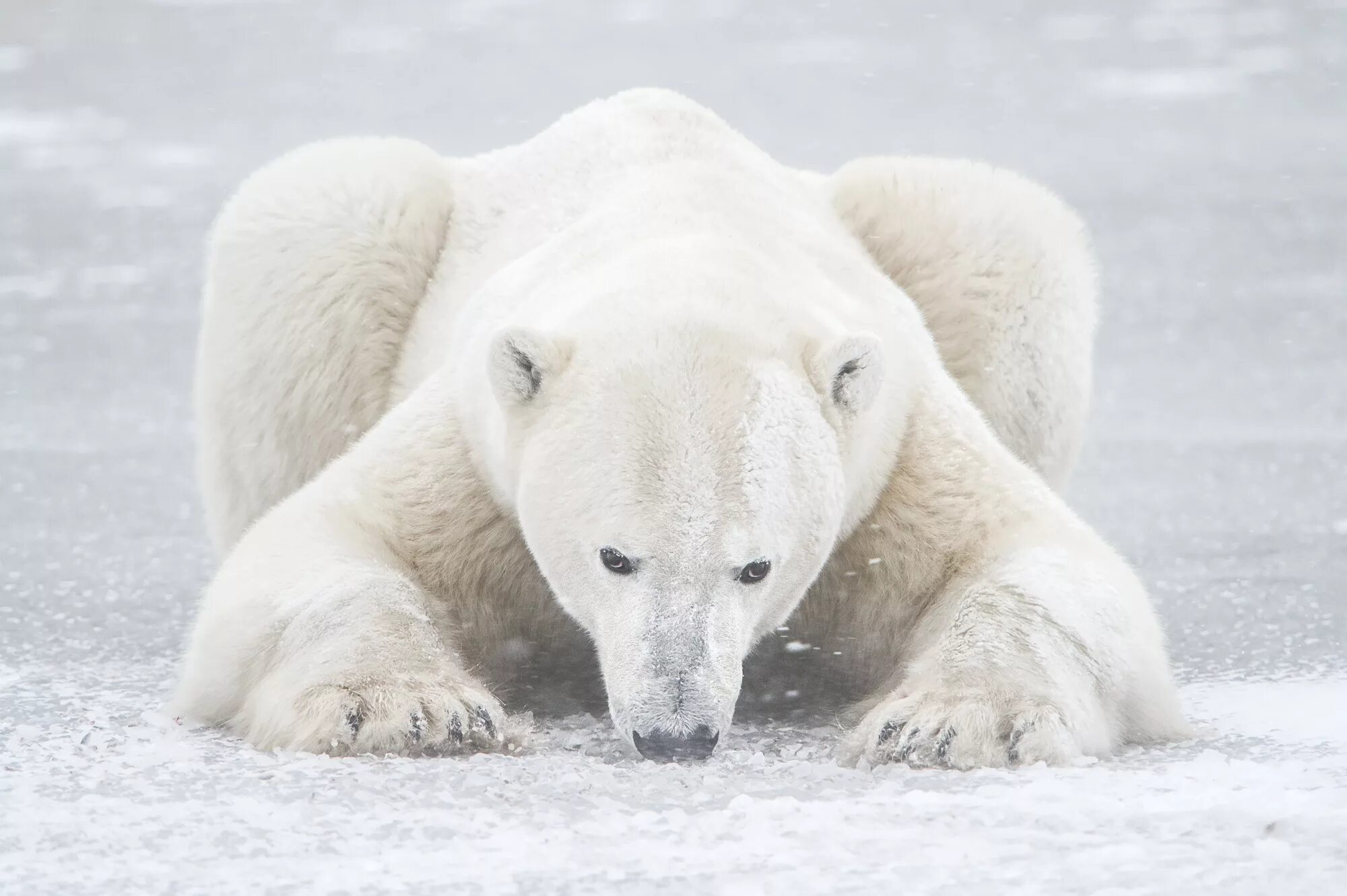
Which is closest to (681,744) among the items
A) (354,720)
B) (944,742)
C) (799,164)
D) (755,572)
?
(755,572)

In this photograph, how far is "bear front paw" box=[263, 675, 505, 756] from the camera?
2822mm

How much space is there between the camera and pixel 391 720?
9.31 ft

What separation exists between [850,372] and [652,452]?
44 centimetres

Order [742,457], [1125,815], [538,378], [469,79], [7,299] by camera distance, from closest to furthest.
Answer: [1125,815] → [742,457] → [538,378] → [7,299] → [469,79]

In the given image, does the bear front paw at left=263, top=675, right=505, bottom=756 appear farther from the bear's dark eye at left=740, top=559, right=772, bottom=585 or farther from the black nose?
the bear's dark eye at left=740, top=559, right=772, bottom=585

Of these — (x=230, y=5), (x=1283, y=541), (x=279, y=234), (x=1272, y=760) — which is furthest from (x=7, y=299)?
(x=230, y=5)

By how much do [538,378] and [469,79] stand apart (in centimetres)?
941

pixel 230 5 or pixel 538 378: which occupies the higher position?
pixel 230 5

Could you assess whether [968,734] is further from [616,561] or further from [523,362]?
[523,362]

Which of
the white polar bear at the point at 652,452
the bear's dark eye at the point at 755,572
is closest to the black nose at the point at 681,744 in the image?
the white polar bear at the point at 652,452

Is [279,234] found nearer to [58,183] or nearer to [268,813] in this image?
[268,813]

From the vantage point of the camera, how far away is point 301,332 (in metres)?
4.48

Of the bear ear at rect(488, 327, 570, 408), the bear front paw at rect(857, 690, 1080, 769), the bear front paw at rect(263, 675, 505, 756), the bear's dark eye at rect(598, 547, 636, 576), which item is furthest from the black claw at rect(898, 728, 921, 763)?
the bear ear at rect(488, 327, 570, 408)

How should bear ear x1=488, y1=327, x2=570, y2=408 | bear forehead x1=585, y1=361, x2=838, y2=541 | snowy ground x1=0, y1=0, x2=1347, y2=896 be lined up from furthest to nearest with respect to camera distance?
bear ear x1=488, y1=327, x2=570, y2=408 → bear forehead x1=585, y1=361, x2=838, y2=541 → snowy ground x1=0, y1=0, x2=1347, y2=896
